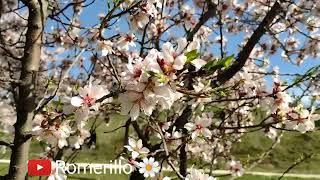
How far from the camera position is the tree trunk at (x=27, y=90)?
2295 mm

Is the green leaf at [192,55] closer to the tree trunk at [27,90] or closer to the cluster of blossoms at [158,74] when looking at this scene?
the cluster of blossoms at [158,74]

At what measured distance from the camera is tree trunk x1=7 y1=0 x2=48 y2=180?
2295 mm

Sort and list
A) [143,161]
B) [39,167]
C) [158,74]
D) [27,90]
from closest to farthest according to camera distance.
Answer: [158,74], [27,90], [39,167], [143,161]

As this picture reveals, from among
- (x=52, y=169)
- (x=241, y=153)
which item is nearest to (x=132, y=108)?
(x=52, y=169)

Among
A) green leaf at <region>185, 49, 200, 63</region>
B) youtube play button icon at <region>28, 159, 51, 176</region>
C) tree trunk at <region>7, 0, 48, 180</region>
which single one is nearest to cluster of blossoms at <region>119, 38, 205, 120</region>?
green leaf at <region>185, 49, 200, 63</region>

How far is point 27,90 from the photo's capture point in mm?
2371

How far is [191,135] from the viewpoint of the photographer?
2695 mm

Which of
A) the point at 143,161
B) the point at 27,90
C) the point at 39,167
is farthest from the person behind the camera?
the point at 143,161

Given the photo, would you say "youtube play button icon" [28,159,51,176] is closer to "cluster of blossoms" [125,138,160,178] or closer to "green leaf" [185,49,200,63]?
"cluster of blossoms" [125,138,160,178]

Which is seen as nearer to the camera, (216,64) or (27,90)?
(216,64)

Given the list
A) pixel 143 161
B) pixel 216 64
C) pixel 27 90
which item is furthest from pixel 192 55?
pixel 143 161

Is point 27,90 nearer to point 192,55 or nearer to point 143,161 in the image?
point 143,161

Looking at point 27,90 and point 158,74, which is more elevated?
point 27,90

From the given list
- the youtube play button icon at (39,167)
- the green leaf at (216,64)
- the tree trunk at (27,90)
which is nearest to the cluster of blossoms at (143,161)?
the youtube play button icon at (39,167)
